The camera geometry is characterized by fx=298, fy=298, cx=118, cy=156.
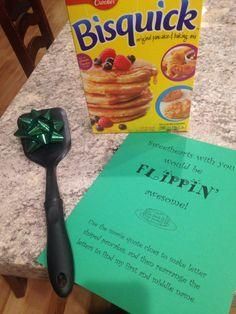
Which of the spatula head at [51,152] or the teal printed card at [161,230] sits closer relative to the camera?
the teal printed card at [161,230]

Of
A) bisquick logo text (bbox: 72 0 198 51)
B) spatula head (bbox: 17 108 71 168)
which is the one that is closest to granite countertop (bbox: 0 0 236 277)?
spatula head (bbox: 17 108 71 168)

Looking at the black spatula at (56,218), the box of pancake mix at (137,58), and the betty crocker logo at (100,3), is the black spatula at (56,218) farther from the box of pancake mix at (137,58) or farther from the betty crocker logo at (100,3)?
the betty crocker logo at (100,3)

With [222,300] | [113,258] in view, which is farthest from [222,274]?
[113,258]

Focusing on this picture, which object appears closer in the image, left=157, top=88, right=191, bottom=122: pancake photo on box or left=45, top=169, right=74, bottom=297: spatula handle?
left=45, top=169, right=74, bottom=297: spatula handle

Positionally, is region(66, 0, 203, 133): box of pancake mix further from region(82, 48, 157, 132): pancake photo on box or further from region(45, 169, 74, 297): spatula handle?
region(45, 169, 74, 297): spatula handle

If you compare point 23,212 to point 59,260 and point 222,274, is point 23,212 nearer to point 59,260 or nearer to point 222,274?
point 59,260

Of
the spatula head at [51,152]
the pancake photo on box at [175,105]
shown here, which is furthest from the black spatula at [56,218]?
the pancake photo on box at [175,105]

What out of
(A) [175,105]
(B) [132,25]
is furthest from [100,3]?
(A) [175,105]
